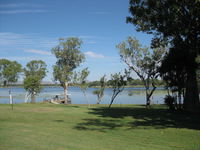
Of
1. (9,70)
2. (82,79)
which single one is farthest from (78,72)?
(9,70)

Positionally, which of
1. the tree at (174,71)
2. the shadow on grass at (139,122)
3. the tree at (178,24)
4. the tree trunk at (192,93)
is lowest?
the shadow on grass at (139,122)

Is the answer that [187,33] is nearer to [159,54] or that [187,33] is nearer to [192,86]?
[192,86]

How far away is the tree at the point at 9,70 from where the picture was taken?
46.4 m

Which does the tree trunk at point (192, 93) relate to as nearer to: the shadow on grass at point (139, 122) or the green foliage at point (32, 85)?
the shadow on grass at point (139, 122)

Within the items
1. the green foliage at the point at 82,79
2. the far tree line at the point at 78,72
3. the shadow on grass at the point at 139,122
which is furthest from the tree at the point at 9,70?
the shadow on grass at the point at 139,122

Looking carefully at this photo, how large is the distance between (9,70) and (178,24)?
4124 cm

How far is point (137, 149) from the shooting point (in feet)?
20.9

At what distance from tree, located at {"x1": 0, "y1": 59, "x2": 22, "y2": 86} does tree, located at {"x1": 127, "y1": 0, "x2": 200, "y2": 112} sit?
117 ft

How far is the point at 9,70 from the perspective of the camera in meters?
46.7

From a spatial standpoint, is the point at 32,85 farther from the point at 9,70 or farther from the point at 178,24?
the point at 178,24

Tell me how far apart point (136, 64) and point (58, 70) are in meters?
16.1

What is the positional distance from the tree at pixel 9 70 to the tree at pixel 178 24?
3556 centimetres

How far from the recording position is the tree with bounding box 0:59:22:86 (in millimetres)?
46406

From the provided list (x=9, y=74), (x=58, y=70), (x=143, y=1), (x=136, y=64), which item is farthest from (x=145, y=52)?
(x=9, y=74)
